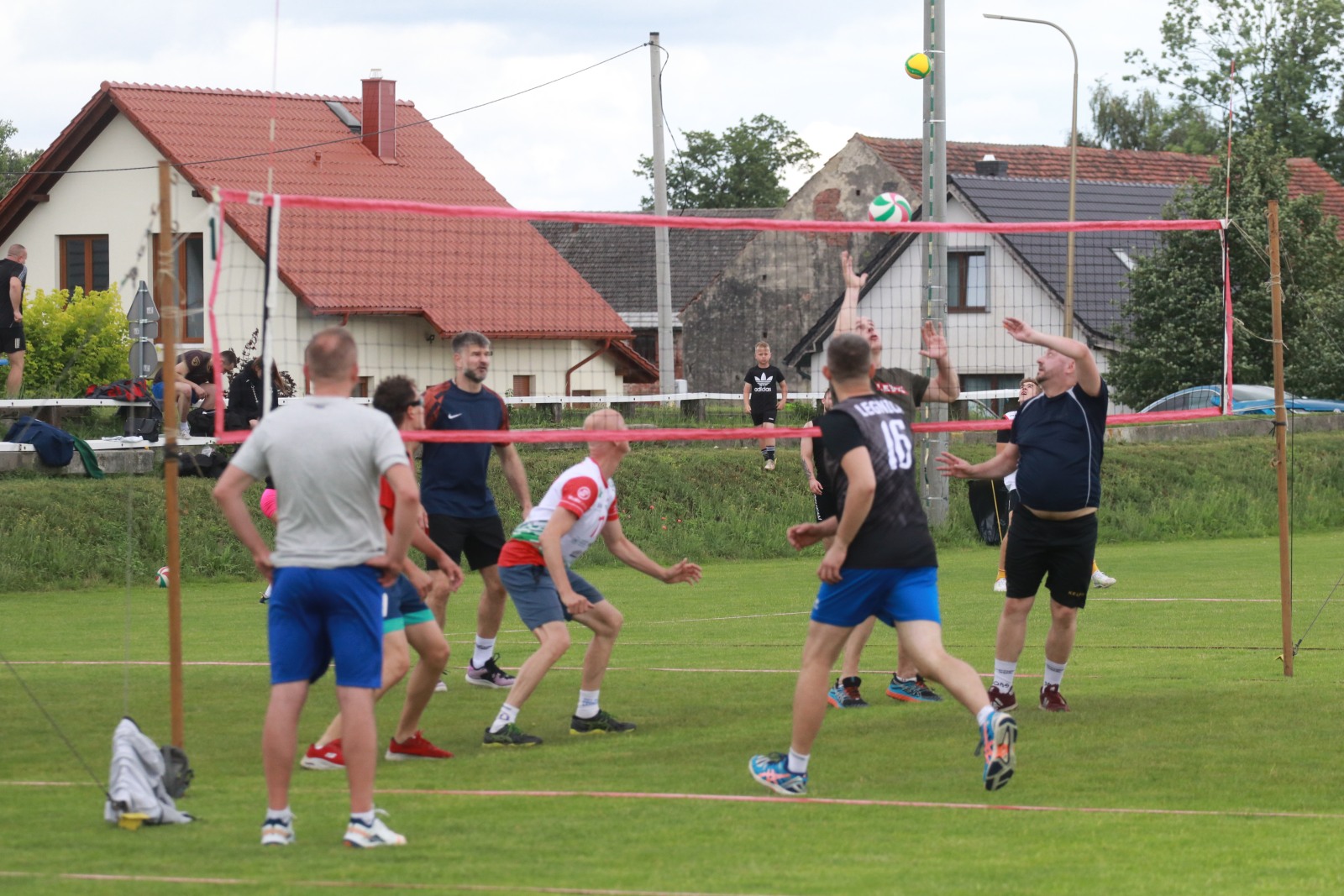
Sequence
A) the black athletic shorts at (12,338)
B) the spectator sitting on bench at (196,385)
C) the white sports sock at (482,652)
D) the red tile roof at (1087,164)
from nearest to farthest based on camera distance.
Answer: the white sports sock at (482,652)
the black athletic shorts at (12,338)
the spectator sitting on bench at (196,385)
the red tile roof at (1087,164)

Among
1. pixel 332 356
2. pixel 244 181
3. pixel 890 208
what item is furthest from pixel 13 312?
pixel 332 356

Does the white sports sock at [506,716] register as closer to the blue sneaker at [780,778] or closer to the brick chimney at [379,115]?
the blue sneaker at [780,778]

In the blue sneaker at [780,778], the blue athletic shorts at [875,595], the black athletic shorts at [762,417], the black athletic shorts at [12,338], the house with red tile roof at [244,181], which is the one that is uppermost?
the house with red tile roof at [244,181]

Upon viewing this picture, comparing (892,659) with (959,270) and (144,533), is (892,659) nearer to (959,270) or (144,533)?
(144,533)

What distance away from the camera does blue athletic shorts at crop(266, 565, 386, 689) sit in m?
6.84

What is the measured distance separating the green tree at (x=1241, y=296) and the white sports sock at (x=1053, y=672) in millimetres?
29801

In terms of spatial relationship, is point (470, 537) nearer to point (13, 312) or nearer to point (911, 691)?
point (911, 691)

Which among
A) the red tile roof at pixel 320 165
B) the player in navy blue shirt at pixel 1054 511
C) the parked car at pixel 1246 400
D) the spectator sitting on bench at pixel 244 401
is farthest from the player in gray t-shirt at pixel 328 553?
the parked car at pixel 1246 400

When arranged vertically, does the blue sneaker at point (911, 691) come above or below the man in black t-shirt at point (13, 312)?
below

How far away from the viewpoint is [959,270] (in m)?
46.1

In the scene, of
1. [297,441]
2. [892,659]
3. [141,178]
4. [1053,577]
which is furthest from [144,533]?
[141,178]

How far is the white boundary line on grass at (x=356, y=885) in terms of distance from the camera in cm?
616

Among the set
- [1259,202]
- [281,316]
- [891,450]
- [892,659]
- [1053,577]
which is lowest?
[892,659]

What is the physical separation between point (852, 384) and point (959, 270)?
38684 millimetres
